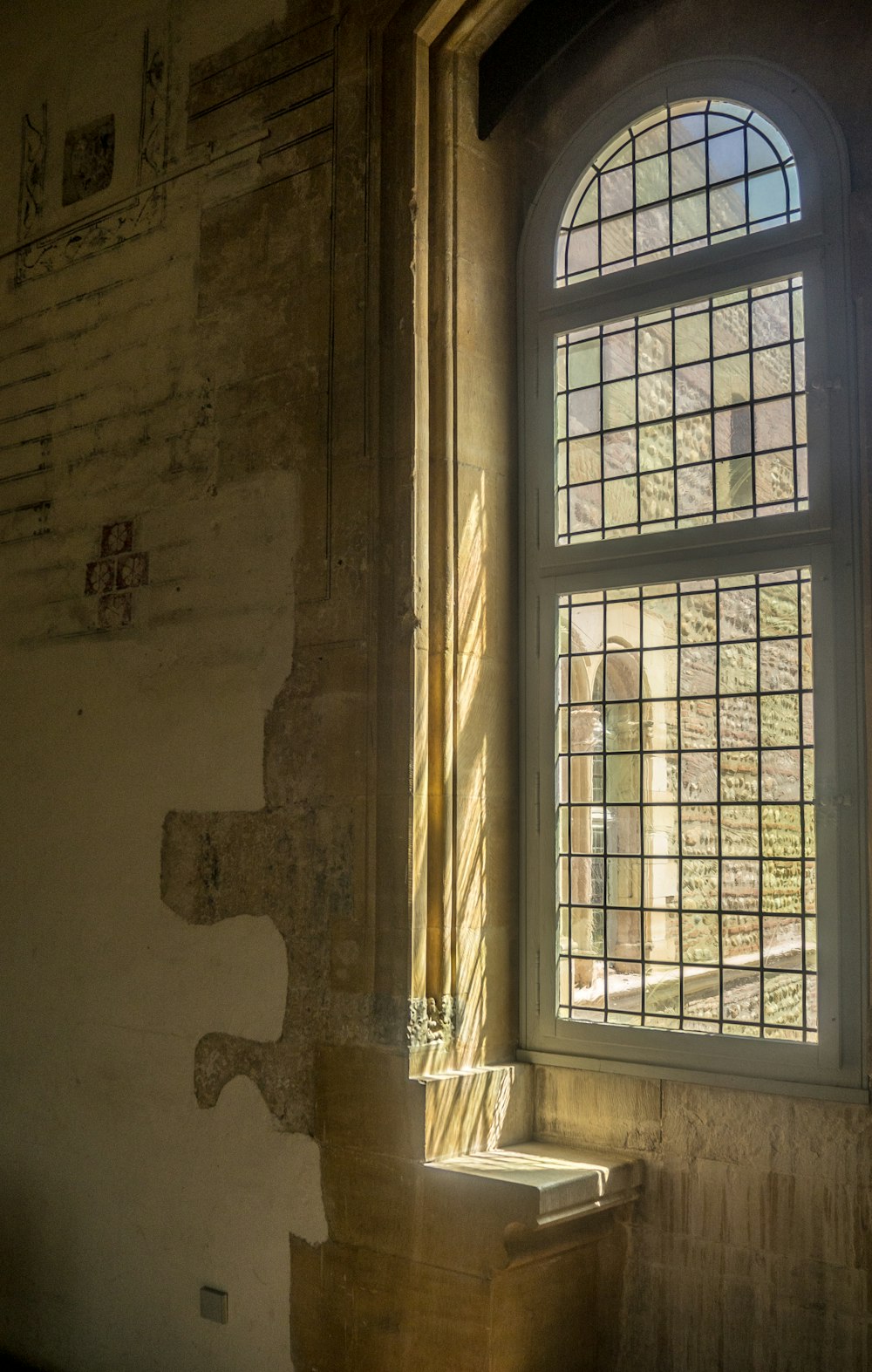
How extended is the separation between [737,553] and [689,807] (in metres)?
0.80

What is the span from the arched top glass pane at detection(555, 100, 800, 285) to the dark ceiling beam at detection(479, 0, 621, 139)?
0.39 meters

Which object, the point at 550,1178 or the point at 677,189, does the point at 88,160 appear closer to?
the point at 677,189

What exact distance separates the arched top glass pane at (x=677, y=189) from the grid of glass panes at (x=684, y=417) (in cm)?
22

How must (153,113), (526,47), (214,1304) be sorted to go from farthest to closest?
(153,113)
(526,47)
(214,1304)

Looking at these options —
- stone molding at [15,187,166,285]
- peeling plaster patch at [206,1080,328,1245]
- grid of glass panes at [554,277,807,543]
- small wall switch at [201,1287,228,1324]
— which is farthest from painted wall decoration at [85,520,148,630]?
small wall switch at [201,1287,228,1324]

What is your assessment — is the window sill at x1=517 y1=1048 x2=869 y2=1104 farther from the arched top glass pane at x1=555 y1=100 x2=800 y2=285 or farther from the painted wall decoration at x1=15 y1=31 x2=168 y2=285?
the painted wall decoration at x1=15 y1=31 x2=168 y2=285

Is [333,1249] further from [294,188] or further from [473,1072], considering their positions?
[294,188]

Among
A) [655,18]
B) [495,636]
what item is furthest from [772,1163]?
[655,18]

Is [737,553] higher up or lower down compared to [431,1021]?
higher up

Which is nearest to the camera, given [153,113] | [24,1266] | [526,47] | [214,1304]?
[214,1304]

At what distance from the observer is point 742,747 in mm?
4047

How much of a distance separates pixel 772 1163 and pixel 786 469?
2.06 m

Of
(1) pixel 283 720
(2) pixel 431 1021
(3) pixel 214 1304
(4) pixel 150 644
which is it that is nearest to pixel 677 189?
(1) pixel 283 720

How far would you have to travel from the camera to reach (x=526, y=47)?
4.70 m
